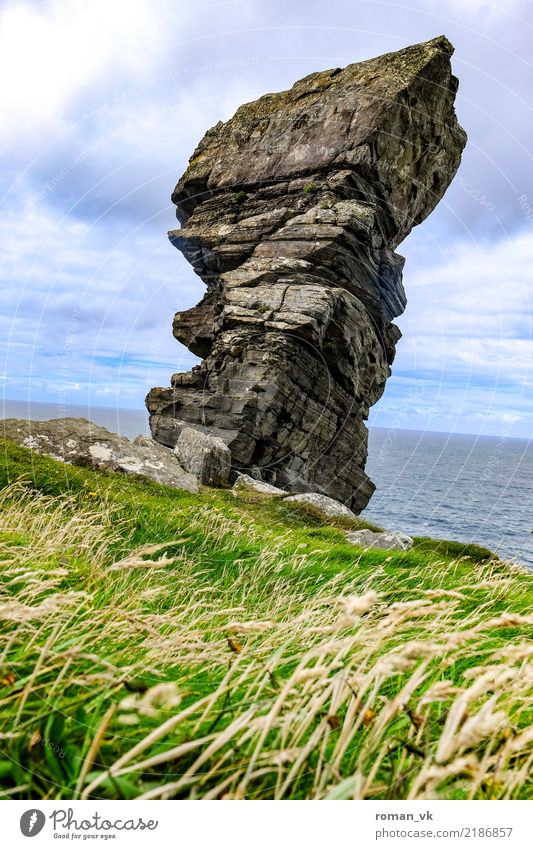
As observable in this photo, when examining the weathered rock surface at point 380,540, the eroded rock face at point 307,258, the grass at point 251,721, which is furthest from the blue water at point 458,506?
the grass at point 251,721

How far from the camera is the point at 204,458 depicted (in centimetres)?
2306

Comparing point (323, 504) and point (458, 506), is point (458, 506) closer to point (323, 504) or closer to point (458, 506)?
point (458, 506)

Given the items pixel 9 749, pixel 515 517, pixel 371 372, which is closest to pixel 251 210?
pixel 371 372

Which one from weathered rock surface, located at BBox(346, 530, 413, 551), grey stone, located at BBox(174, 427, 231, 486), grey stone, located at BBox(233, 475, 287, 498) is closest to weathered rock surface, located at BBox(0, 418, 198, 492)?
grey stone, located at BBox(174, 427, 231, 486)

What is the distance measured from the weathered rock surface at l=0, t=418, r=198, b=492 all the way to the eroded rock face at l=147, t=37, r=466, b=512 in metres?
8.72

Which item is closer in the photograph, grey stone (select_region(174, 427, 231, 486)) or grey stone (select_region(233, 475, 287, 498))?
grey stone (select_region(233, 475, 287, 498))

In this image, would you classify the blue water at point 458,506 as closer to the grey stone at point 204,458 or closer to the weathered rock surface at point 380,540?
the weathered rock surface at point 380,540

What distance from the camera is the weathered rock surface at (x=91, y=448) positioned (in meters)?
19.1

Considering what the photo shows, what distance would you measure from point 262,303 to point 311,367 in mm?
5406

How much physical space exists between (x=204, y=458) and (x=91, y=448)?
5351 millimetres

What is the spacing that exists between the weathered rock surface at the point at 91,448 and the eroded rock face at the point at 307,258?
8.72m

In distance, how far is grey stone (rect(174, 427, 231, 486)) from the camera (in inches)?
904

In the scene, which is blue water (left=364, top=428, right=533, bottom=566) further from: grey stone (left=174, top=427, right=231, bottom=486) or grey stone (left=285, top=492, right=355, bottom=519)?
grey stone (left=174, top=427, right=231, bottom=486)
